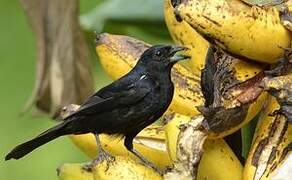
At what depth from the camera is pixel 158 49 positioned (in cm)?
147

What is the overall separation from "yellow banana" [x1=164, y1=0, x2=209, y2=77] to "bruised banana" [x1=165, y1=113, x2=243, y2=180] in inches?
7.4

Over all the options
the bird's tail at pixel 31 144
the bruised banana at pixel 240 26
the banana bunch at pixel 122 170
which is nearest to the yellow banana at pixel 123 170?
the banana bunch at pixel 122 170

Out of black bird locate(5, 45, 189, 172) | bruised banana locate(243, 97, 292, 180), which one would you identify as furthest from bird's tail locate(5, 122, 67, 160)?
bruised banana locate(243, 97, 292, 180)

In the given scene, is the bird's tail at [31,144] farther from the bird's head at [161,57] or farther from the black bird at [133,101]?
the bird's head at [161,57]

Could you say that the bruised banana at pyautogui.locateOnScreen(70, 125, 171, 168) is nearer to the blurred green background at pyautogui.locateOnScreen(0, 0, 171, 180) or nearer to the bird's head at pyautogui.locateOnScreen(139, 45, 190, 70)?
the bird's head at pyautogui.locateOnScreen(139, 45, 190, 70)

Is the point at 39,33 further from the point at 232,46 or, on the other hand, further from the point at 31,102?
the point at 232,46

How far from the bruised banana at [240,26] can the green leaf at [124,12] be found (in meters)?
0.86

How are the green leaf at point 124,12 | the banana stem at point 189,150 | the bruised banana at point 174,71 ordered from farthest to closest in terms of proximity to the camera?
1. the green leaf at point 124,12
2. the bruised banana at point 174,71
3. the banana stem at point 189,150

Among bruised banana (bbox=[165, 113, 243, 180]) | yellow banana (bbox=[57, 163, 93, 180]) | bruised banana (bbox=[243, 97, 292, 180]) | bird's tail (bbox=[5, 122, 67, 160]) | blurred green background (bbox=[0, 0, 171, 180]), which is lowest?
blurred green background (bbox=[0, 0, 171, 180])

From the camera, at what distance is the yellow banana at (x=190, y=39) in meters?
1.60

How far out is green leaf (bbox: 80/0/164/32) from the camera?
7.42 ft

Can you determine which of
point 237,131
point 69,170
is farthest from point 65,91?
point 237,131

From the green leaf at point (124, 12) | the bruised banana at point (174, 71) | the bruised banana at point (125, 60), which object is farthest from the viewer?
the green leaf at point (124, 12)

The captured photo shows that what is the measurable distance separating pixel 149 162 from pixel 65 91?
623 mm
